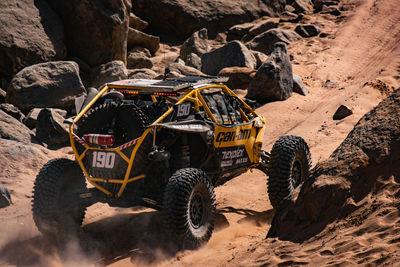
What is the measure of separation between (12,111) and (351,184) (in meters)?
10.2

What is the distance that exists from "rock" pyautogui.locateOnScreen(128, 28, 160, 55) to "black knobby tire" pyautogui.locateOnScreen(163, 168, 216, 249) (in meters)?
15.3

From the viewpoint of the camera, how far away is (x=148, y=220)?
789cm

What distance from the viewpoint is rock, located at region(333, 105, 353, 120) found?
546 inches

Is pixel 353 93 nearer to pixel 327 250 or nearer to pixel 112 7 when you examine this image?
pixel 112 7

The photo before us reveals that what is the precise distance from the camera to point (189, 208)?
6.50 metres

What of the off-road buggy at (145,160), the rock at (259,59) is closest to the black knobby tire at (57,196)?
the off-road buggy at (145,160)

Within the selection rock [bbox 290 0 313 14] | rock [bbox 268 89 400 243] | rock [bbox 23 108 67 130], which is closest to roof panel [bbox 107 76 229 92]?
rock [bbox 268 89 400 243]

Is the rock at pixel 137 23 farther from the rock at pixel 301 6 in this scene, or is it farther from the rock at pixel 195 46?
the rock at pixel 301 6

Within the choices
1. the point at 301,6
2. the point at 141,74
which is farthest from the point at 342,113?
the point at 301,6

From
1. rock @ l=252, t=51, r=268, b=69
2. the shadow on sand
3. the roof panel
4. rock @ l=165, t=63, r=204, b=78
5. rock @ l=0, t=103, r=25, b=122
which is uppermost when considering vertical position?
the roof panel

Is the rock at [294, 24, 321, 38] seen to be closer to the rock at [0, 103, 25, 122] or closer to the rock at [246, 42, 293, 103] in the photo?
the rock at [246, 42, 293, 103]

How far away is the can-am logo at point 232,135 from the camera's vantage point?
766 centimetres

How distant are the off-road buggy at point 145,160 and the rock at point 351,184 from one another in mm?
1158

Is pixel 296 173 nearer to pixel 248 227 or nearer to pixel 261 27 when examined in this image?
pixel 248 227
